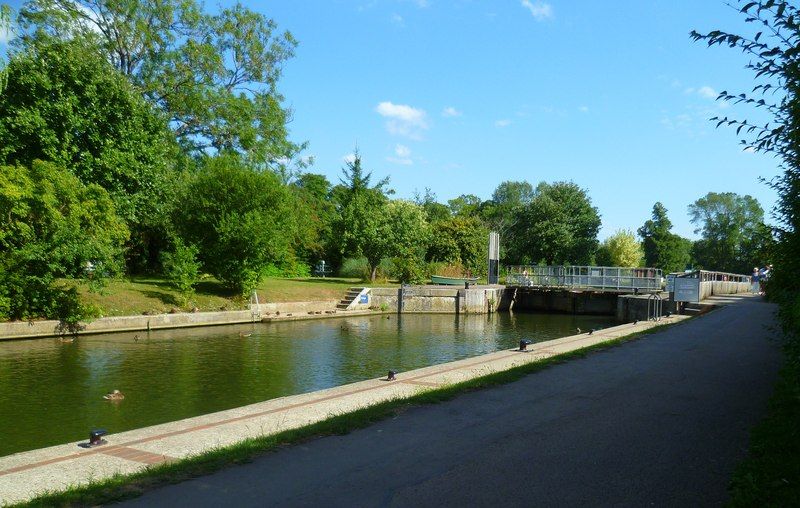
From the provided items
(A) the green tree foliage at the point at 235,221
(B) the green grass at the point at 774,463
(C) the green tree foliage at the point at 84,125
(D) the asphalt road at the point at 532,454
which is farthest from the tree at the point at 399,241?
(B) the green grass at the point at 774,463

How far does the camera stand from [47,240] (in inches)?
797

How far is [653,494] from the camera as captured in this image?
16.5 ft

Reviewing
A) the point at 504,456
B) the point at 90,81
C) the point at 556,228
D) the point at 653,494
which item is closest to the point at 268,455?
the point at 504,456

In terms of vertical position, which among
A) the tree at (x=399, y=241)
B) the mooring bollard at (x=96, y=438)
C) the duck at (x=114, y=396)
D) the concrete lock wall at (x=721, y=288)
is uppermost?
the tree at (x=399, y=241)

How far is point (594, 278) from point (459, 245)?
1898cm

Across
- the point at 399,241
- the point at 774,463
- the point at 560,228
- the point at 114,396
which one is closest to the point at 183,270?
the point at 114,396

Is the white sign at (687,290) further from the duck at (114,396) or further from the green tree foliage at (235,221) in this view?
the duck at (114,396)

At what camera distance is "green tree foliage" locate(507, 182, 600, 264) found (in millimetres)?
61094

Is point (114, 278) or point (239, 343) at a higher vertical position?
point (114, 278)

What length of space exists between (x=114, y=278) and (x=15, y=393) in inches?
406

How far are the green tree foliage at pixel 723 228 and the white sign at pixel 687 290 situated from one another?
2471 inches

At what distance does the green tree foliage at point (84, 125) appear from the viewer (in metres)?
23.5

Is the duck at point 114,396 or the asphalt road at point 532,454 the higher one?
the asphalt road at point 532,454

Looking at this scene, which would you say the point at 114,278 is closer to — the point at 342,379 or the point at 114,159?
the point at 114,159
